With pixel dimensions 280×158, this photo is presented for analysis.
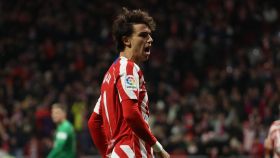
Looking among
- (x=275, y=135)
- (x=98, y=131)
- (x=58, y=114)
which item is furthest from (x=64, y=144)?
(x=98, y=131)

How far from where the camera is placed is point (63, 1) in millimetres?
20719

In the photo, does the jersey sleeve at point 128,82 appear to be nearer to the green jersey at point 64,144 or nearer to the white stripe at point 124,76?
the white stripe at point 124,76

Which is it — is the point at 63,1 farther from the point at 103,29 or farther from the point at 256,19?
the point at 256,19

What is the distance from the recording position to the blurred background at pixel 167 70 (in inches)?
586

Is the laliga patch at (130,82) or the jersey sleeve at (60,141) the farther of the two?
the jersey sleeve at (60,141)

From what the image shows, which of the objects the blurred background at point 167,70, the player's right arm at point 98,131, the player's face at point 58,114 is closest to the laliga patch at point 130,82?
the player's right arm at point 98,131

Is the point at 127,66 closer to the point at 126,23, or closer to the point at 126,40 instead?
the point at 126,40

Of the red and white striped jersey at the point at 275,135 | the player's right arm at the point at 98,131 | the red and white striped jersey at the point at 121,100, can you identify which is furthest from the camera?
the red and white striped jersey at the point at 275,135

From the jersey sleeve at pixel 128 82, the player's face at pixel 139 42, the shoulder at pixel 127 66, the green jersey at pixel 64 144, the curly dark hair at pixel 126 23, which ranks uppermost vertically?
the curly dark hair at pixel 126 23

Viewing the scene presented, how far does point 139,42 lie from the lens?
4.79 metres

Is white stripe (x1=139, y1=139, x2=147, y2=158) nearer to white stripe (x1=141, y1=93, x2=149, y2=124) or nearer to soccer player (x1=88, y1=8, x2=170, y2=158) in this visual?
soccer player (x1=88, y1=8, x2=170, y2=158)

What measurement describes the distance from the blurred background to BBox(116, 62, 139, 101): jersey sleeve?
29.9 ft

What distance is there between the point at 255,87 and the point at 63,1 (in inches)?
Answer: 284

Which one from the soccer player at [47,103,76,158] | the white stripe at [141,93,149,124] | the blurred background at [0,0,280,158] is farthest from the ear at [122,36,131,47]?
the blurred background at [0,0,280,158]
